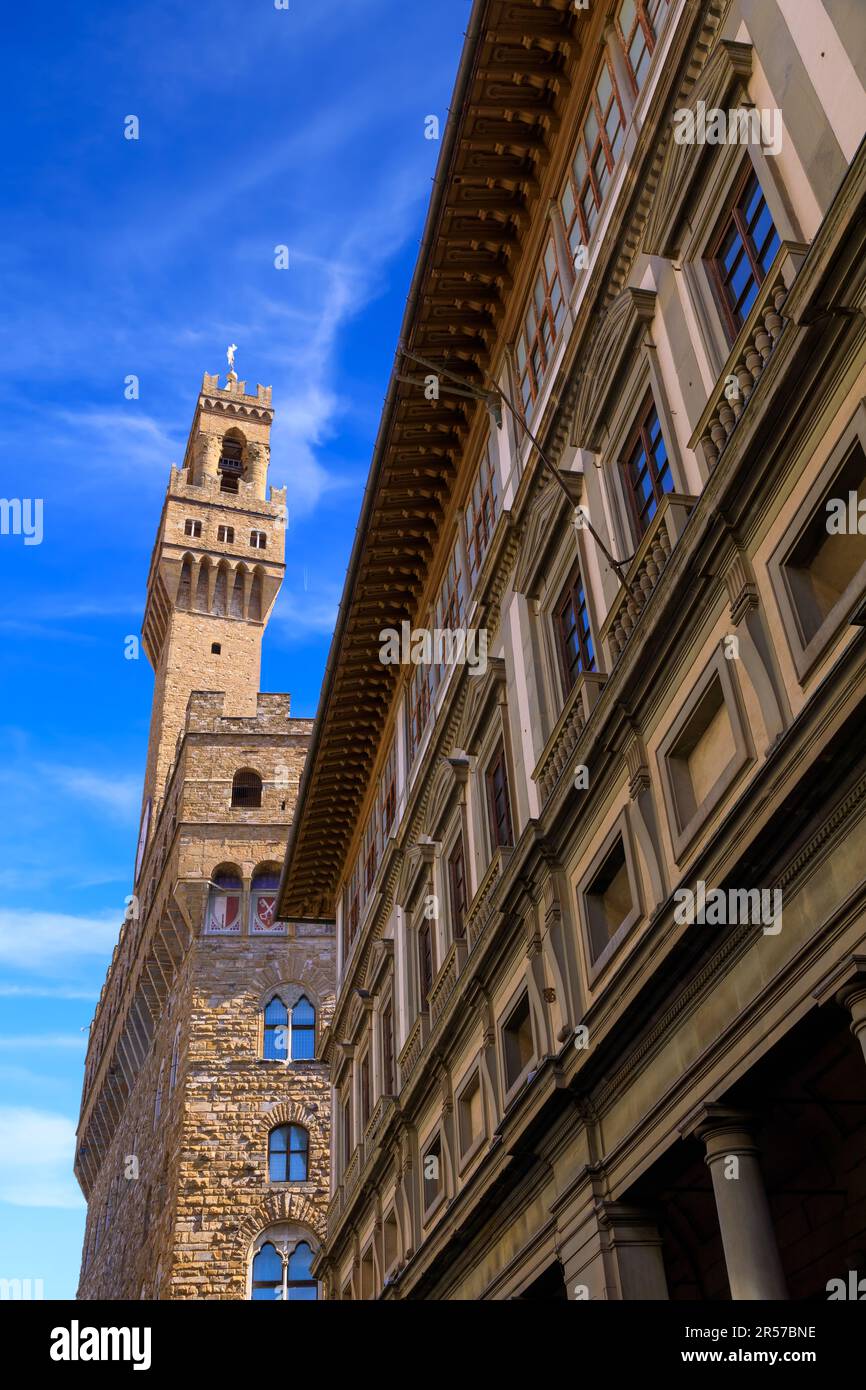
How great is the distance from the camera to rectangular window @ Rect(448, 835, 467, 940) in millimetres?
18766

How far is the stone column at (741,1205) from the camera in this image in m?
9.38

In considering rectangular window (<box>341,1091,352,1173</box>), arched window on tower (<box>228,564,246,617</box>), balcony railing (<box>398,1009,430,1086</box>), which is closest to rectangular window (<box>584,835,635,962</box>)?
balcony railing (<box>398,1009,430,1086</box>)

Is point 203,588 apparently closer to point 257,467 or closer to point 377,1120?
point 257,467

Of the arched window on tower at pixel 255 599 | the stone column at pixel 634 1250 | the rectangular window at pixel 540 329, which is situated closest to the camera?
the stone column at pixel 634 1250

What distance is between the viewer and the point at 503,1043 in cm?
1593

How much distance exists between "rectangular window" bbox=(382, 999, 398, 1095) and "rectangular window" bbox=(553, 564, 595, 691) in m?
9.60

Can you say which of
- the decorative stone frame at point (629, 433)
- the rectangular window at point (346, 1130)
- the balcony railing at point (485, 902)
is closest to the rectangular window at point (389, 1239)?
the rectangular window at point (346, 1130)

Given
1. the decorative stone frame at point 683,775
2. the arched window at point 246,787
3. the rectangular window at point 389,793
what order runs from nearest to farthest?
the decorative stone frame at point 683,775 → the rectangular window at point 389,793 → the arched window at point 246,787

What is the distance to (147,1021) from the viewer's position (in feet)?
159

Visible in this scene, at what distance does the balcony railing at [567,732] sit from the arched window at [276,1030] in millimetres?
25733

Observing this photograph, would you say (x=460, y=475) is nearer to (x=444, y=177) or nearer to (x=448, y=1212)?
(x=444, y=177)

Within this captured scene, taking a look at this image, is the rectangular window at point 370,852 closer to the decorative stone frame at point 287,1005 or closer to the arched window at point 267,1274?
the decorative stone frame at point 287,1005
